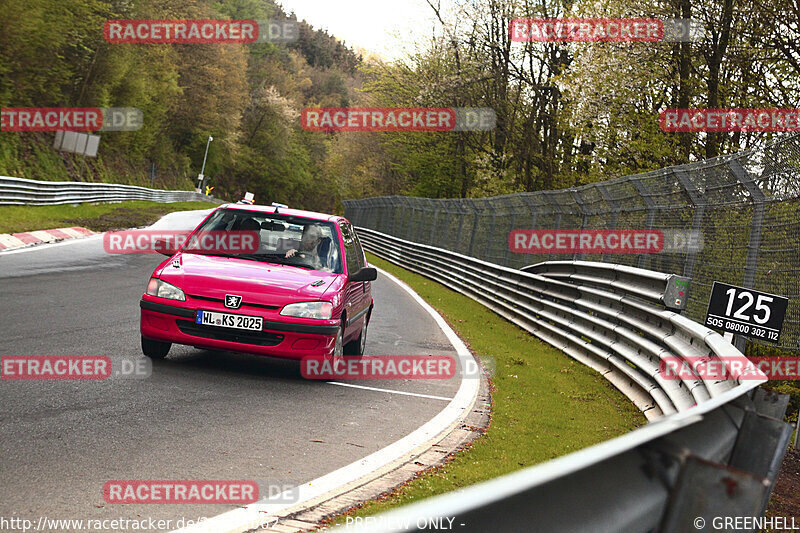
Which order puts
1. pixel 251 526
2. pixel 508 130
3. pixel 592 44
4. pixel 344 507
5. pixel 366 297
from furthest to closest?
pixel 508 130 → pixel 592 44 → pixel 366 297 → pixel 344 507 → pixel 251 526

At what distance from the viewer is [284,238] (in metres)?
9.78

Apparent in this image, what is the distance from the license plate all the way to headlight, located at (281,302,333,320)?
258mm

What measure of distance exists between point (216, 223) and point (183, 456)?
463cm

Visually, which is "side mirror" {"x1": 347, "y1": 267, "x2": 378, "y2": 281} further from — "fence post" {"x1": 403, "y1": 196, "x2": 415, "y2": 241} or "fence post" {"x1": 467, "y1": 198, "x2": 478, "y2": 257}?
"fence post" {"x1": 403, "y1": 196, "x2": 415, "y2": 241}

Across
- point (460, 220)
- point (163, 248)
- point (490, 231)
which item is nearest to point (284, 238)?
point (163, 248)

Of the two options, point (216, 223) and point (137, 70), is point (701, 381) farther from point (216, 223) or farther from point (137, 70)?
point (137, 70)

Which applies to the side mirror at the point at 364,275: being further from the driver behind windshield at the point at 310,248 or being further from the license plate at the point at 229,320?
the license plate at the point at 229,320

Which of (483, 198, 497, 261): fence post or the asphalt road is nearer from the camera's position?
the asphalt road

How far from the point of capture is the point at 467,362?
11805 millimetres

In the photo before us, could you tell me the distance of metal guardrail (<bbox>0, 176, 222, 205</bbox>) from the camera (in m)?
28.4

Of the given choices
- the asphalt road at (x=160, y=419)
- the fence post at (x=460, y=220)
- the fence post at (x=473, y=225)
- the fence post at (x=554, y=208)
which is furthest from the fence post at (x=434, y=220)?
the asphalt road at (x=160, y=419)

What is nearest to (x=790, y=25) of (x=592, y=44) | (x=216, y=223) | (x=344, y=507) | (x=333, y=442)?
(x=592, y=44)

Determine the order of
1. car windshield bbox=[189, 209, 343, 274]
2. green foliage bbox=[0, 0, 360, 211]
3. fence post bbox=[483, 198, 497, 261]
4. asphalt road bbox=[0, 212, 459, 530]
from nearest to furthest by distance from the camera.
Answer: asphalt road bbox=[0, 212, 459, 530], car windshield bbox=[189, 209, 343, 274], fence post bbox=[483, 198, 497, 261], green foliage bbox=[0, 0, 360, 211]

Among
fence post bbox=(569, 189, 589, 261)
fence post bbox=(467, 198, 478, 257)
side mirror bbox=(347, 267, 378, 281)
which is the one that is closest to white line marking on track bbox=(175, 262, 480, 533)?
side mirror bbox=(347, 267, 378, 281)
